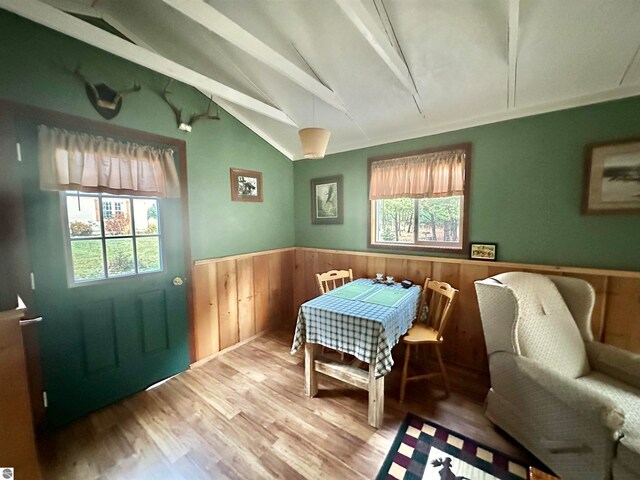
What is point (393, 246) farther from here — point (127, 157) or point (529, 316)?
point (127, 157)

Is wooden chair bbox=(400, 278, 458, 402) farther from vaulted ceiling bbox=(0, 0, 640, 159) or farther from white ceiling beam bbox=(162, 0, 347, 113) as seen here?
white ceiling beam bbox=(162, 0, 347, 113)

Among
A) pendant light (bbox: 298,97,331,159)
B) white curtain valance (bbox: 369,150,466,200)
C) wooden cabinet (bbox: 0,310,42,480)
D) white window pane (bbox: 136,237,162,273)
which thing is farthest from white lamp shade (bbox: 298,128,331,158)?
wooden cabinet (bbox: 0,310,42,480)

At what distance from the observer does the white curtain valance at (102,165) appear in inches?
64.5

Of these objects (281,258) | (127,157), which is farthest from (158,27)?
(281,258)

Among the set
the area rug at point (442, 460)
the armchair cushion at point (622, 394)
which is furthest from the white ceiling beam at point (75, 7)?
the armchair cushion at point (622, 394)

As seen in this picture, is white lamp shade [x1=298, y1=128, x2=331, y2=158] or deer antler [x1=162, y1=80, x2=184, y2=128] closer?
white lamp shade [x1=298, y1=128, x2=331, y2=158]

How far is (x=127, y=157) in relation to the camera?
195 cm

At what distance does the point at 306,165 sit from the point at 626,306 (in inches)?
127

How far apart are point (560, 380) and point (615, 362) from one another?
23.3 inches

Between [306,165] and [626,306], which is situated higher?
[306,165]

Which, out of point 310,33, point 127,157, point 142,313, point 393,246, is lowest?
point 142,313

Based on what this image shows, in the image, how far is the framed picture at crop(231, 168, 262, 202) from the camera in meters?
2.80

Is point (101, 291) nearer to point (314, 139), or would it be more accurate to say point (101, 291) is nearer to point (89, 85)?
Answer: point (89, 85)

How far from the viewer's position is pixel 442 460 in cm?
148
